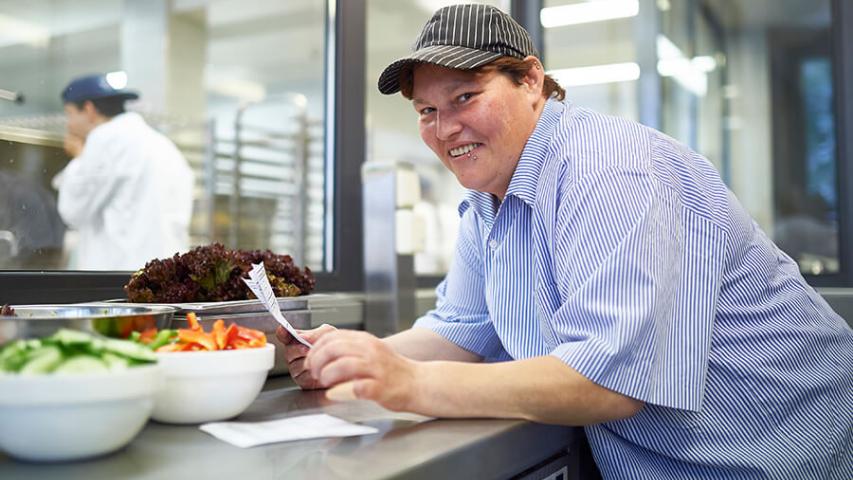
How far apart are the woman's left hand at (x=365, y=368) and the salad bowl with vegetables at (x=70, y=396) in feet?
0.70

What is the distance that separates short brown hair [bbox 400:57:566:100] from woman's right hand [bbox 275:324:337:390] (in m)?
0.49

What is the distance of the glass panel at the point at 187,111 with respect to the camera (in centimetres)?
198

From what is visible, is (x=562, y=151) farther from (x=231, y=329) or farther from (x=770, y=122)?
(x=770, y=122)

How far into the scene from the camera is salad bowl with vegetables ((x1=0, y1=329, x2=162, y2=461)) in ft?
2.33

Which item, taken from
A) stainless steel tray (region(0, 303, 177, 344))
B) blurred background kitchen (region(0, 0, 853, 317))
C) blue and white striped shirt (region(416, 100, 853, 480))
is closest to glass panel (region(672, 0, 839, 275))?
blurred background kitchen (region(0, 0, 853, 317))

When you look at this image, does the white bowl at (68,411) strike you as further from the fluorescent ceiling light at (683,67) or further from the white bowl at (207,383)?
the fluorescent ceiling light at (683,67)

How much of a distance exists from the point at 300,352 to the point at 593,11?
3606 mm

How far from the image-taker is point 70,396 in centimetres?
71

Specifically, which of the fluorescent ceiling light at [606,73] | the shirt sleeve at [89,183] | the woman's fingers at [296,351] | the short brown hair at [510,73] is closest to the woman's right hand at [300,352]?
A: the woman's fingers at [296,351]

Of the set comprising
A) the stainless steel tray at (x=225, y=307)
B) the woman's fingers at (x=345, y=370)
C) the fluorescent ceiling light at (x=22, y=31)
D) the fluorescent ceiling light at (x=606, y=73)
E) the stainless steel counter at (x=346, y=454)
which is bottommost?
the stainless steel counter at (x=346, y=454)

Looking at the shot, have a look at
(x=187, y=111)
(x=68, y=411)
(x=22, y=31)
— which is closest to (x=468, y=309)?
(x=68, y=411)

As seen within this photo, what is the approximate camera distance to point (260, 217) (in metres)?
6.18

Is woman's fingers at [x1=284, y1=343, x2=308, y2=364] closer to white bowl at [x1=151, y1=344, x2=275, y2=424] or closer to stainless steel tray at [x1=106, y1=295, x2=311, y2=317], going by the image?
stainless steel tray at [x1=106, y1=295, x2=311, y2=317]

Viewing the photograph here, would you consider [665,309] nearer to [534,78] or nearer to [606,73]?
[534,78]
